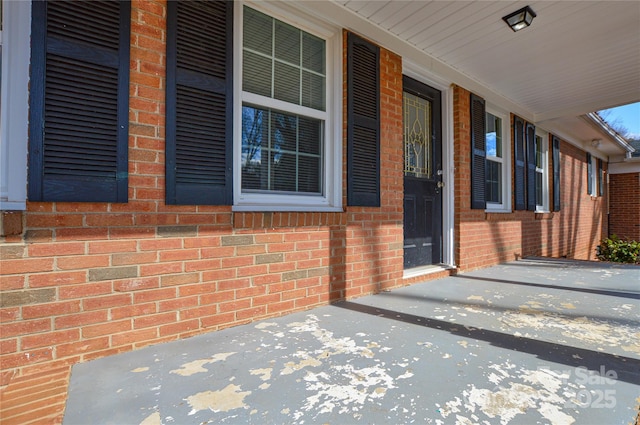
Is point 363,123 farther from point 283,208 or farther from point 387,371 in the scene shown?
point 387,371

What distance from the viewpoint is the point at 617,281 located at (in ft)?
12.0

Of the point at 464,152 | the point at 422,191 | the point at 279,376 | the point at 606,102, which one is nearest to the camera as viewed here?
the point at 279,376

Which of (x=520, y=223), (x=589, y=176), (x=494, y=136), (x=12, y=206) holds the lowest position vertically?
(x=520, y=223)

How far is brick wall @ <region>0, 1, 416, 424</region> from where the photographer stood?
4.96 feet

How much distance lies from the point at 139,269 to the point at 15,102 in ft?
3.35

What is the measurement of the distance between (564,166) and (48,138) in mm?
9615

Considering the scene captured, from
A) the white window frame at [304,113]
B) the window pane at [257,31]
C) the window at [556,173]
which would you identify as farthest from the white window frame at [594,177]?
the window pane at [257,31]

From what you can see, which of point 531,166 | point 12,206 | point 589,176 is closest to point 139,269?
point 12,206

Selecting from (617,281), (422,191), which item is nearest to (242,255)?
(422,191)

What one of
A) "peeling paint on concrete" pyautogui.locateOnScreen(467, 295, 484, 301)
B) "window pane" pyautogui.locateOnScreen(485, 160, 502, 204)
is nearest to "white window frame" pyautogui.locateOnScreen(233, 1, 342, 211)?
"peeling paint on concrete" pyautogui.locateOnScreen(467, 295, 484, 301)

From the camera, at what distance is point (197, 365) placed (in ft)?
5.33

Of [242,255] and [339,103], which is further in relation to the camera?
[339,103]

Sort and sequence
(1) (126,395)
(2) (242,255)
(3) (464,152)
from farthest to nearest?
(3) (464,152), (2) (242,255), (1) (126,395)

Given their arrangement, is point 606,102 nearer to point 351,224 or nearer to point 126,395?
point 351,224
